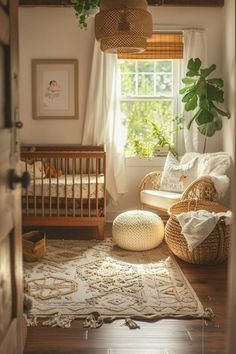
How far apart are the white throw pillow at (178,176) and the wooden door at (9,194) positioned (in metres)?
3.22

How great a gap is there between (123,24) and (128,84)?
222 cm

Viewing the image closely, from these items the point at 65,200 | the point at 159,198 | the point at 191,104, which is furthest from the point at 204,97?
the point at 65,200

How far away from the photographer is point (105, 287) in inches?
120

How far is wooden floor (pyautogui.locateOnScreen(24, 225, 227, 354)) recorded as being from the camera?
87.3 inches

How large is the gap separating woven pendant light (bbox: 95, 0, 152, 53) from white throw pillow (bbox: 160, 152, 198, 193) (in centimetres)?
167

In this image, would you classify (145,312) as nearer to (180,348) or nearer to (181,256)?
(180,348)

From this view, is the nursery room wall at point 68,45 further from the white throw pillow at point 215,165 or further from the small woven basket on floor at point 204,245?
the small woven basket on floor at point 204,245

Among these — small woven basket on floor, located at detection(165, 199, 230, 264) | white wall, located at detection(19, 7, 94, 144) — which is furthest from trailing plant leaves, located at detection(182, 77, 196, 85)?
small woven basket on floor, located at detection(165, 199, 230, 264)

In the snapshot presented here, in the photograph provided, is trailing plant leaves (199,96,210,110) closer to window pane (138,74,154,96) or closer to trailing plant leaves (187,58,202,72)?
trailing plant leaves (187,58,202,72)

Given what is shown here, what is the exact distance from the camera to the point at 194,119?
489 cm

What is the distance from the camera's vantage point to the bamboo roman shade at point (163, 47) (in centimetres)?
507

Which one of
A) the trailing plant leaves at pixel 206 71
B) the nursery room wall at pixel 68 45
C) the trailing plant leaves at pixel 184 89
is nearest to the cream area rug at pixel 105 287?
the nursery room wall at pixel 68 45

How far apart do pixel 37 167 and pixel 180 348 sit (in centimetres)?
287

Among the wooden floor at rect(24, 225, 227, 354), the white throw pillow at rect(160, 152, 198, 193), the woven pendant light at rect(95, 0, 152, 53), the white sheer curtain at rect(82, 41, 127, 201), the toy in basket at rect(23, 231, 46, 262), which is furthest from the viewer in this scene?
the white sheer curtain at rect(82, 41, 127, 201)
